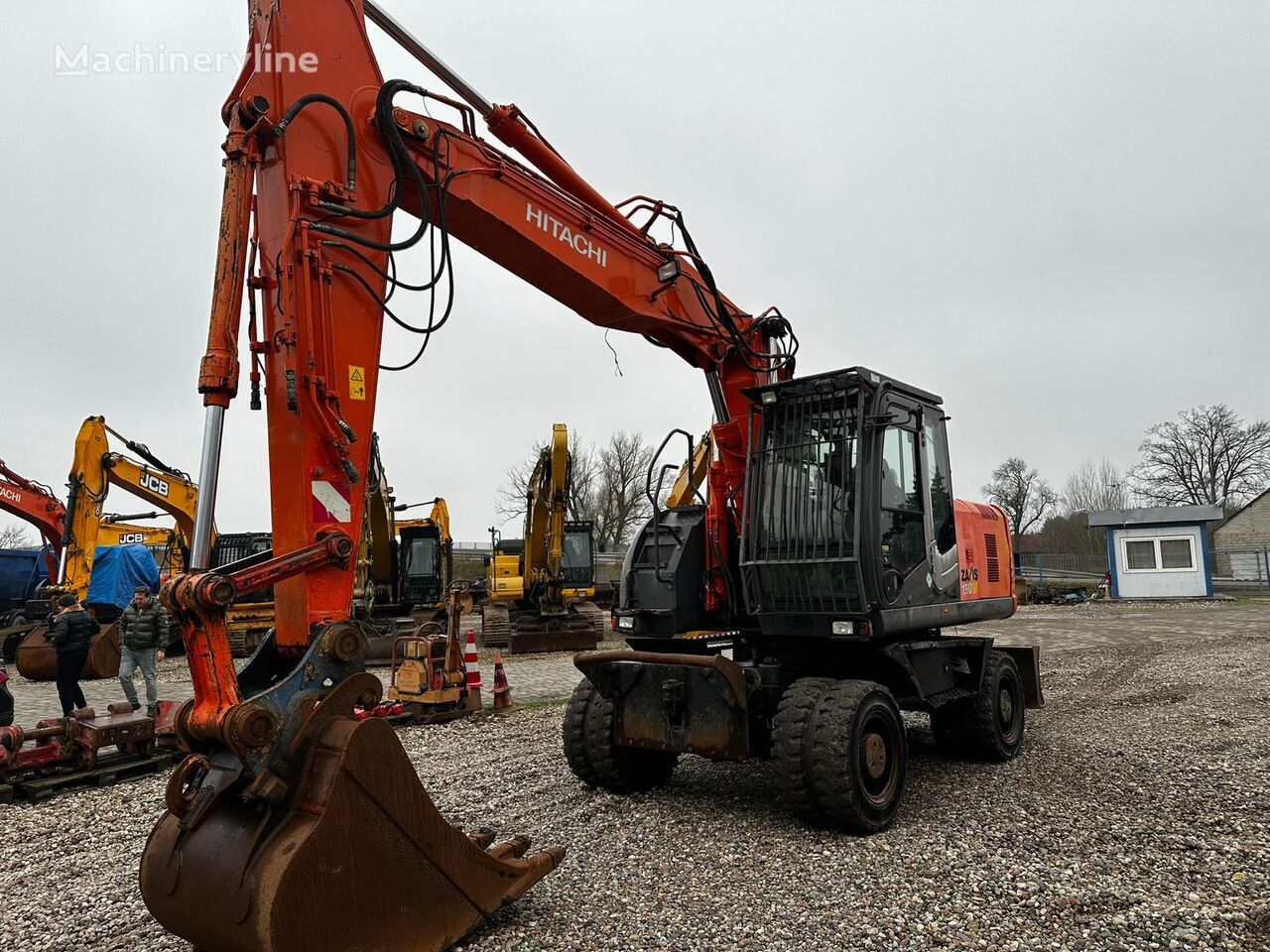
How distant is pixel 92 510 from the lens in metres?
13.9

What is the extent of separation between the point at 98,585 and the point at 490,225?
13991mm

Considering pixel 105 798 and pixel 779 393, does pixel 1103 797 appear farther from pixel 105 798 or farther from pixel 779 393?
pixel 105 798

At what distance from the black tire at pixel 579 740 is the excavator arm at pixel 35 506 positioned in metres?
13.6

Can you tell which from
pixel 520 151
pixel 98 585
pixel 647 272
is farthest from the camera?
pixel 98 585

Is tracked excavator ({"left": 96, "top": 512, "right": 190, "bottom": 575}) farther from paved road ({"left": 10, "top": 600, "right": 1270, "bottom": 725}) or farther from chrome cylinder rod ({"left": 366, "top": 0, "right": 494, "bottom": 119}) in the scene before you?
chrome cylinder rod ({"left": 366, "top": 0, "right": 494, "bottom": 119})

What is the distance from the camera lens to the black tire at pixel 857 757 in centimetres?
491

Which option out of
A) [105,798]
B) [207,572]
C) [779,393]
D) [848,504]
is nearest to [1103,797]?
[848,504]

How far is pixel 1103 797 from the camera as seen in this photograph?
572cm

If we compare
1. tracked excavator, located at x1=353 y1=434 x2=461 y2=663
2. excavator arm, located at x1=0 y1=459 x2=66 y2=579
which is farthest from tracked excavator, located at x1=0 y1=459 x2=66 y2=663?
tracked excavator, located at x1=353 y1=434 x2=461 y2=663

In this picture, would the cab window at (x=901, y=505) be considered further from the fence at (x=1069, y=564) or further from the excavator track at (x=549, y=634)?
the fence at (x=1069, y=564)

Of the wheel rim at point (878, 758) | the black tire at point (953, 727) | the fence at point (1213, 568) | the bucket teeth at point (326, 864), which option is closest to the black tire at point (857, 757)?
the wheel rim at point (878, 758)

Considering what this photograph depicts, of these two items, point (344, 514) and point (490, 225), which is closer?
point (344, 514)

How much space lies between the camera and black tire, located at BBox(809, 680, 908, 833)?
193 inches

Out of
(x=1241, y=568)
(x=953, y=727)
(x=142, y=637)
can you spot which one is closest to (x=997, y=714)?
(x=953, y=727)
